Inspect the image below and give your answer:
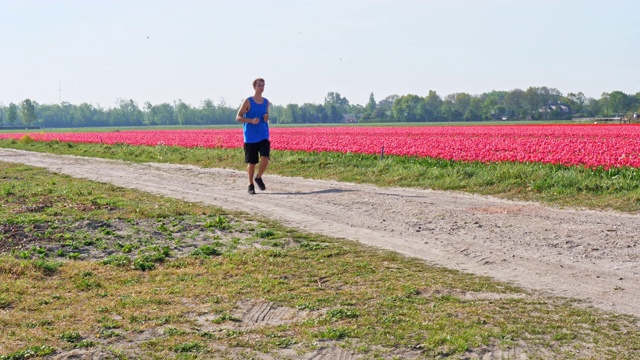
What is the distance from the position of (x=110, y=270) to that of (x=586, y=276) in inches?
196

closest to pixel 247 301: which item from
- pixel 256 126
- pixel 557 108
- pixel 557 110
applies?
pixel 256 126

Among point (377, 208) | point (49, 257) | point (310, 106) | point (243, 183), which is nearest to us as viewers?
point (49, 257)

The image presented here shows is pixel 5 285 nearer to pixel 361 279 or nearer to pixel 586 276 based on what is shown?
pixel 361 279

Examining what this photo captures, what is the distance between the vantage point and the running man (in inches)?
582

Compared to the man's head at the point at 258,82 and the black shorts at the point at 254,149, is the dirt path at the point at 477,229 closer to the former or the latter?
the black shorts at the point at 254,149

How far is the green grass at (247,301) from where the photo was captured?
532cm

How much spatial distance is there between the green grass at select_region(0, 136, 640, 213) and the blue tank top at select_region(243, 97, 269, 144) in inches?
143

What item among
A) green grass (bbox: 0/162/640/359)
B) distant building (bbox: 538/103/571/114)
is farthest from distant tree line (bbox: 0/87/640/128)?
green grass (bbox: 0/162/640/359)

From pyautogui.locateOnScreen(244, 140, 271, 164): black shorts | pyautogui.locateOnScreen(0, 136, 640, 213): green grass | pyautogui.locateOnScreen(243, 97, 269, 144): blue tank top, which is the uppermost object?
pyautogui.locateOnScreen(243, 97, 269, 144): blue tank top

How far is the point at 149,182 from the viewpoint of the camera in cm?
1817

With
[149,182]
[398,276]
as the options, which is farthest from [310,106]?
[398,276]

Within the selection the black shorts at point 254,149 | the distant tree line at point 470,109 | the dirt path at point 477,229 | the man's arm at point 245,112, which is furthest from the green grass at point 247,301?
the distant tree line at point 470,109

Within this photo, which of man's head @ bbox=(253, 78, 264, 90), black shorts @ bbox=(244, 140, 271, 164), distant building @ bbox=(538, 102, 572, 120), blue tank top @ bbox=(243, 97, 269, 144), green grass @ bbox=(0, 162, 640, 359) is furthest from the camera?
distant building @ bbox=(538, 102, 572, 120)

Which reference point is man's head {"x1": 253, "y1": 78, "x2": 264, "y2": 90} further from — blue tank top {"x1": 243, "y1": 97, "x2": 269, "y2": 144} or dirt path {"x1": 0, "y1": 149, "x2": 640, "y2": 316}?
dirt path {"x1": 0, "y1": 149, "x2": 640, "y2": 316}
